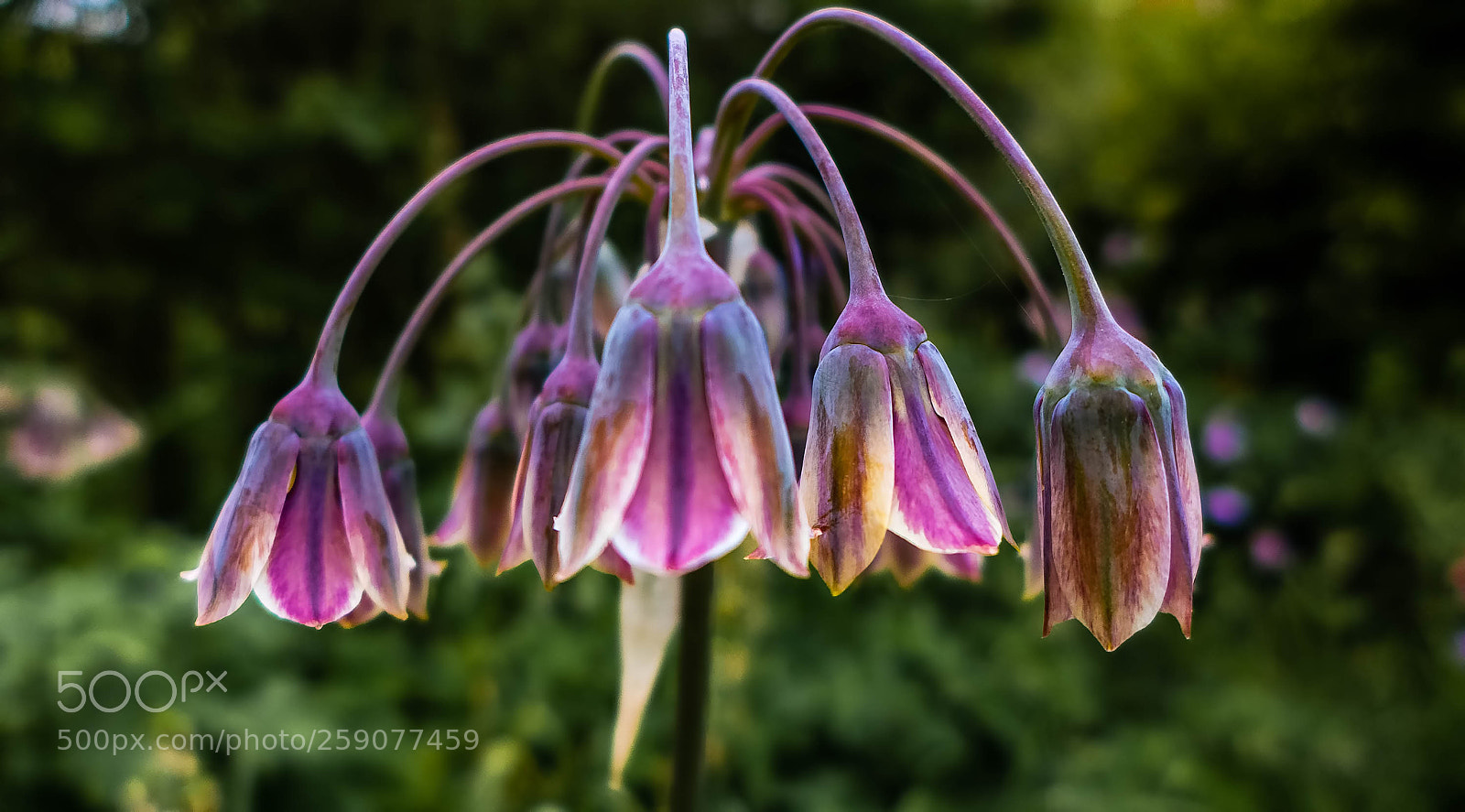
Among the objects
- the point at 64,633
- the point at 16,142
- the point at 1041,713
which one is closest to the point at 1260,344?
the point at 1041,713

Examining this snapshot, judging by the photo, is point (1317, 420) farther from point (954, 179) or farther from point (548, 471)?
point (548, 471)

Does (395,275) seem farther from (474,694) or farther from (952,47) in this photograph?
(952,47)

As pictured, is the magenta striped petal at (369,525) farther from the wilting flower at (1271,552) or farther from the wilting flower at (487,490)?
the wilting flower at (1271,552)

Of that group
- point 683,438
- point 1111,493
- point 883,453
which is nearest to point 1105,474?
point 1111,493

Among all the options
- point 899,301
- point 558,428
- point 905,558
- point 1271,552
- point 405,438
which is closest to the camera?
point 558,428

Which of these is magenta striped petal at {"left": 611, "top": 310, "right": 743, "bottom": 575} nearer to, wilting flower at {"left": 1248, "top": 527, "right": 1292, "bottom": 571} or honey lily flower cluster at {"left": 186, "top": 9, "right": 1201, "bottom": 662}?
honey lily flower cluster at {"left": 186, "top": 9, "right": 1201, "bottom": 662}

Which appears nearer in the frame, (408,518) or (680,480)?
(680,480)

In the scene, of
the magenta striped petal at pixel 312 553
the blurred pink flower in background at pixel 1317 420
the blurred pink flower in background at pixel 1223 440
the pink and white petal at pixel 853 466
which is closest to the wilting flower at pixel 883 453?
the pink and white petal at pixel 853 466

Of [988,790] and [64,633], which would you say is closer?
[64,633]
